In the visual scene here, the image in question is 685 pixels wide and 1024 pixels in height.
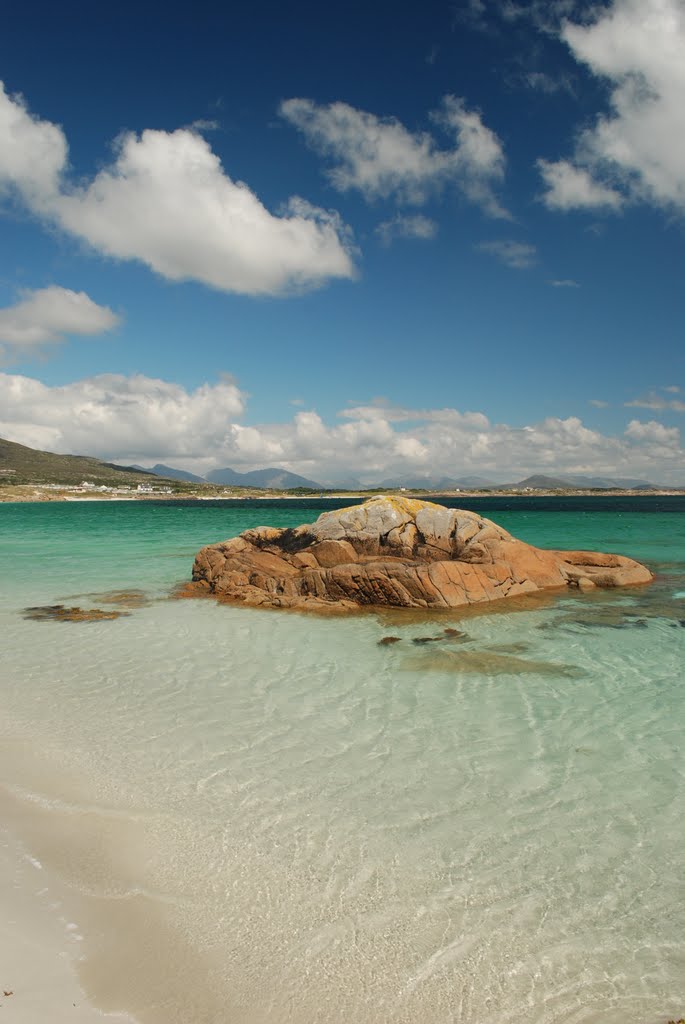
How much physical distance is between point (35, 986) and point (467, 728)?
6.46 meters

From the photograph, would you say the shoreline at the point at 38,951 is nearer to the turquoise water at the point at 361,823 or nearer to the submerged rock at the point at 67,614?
the turquoise water at the point at 361,823

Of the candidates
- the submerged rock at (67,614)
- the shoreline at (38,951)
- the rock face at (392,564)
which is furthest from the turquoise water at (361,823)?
the rock face at (392,564)

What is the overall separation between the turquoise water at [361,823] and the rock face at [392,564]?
4972 millimetres

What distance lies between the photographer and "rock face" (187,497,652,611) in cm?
1889

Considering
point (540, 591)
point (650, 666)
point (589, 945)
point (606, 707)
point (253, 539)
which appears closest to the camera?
point (589, 945)

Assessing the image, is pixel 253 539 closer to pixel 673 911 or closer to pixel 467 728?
pixel 467 728

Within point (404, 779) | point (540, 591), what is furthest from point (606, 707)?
point (540, 591)

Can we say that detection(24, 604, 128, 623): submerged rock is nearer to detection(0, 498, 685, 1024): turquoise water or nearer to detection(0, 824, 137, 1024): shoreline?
detection(0, 498, 685, 1024): turquoise water

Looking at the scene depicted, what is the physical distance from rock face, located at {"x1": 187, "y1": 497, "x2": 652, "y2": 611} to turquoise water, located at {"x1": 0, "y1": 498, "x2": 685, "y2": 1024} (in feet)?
16.3

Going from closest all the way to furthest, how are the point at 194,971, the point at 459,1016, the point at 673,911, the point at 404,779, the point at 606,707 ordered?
the point at 459,1016 → the point at 194,971 → the point at 673,911 → the point at 404,779 → the point at 606,707

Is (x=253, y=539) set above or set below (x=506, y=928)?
above

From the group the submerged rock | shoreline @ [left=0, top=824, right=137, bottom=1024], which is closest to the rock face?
the submerged rock

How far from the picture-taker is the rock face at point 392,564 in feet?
62.0

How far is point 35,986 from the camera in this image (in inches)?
167
